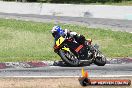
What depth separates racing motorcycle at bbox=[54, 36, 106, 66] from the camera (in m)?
15.1

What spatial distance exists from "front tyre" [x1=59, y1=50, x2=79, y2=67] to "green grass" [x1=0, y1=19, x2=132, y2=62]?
6.27 feet

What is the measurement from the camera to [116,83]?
40.5 ft

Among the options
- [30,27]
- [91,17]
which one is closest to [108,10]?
[91,17]

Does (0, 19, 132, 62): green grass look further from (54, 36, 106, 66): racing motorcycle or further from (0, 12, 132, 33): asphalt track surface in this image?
(0, 12, 132, 33): asphalt track surface

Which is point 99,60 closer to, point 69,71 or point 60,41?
point 69,71

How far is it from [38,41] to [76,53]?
6930 millimetres

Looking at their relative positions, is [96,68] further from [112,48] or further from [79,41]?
[112,48]

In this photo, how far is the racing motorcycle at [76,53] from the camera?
1505 cm

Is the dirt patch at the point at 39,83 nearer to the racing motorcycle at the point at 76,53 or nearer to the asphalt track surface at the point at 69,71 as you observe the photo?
the asphalt track surface at the point at 69,71

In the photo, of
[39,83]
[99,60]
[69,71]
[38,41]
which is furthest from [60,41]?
[38,41]

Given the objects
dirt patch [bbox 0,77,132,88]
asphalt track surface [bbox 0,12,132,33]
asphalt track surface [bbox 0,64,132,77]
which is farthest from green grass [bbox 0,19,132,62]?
dirt patch [bbox 0,77,132,88]

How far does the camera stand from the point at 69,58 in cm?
1512

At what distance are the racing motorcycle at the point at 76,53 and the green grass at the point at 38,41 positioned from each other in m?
1.92

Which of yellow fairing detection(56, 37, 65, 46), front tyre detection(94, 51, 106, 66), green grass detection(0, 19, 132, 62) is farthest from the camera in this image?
green grass detection(0, 19, 132, 62)
